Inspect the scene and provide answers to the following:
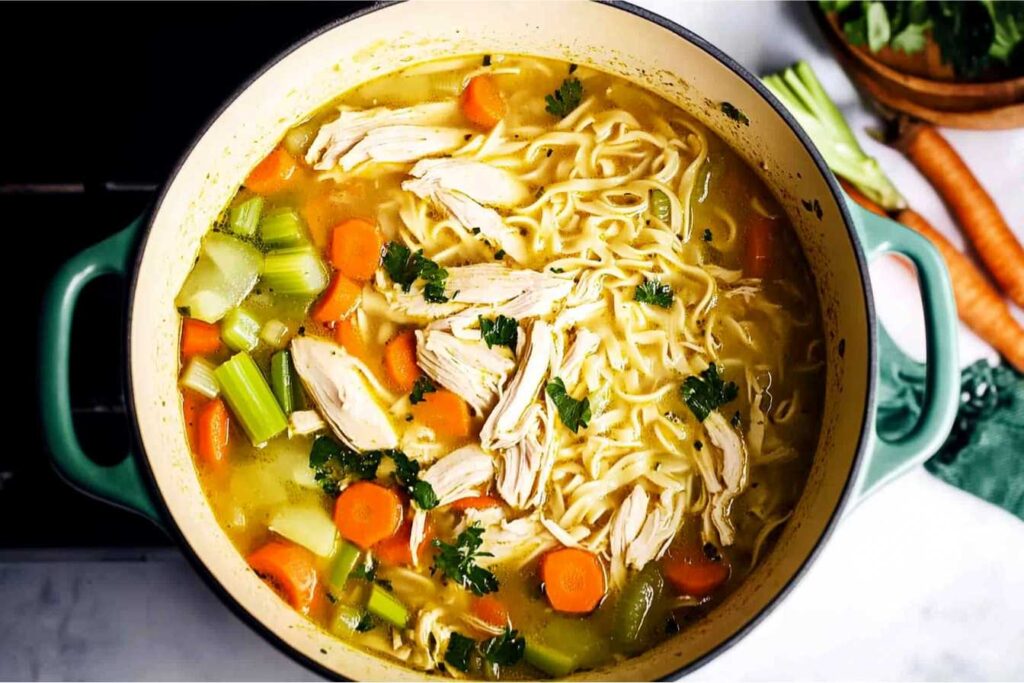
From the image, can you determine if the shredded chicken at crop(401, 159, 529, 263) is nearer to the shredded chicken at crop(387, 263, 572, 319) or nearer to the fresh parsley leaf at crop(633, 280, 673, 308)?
the shredded chicken at crop(387, 263, 572, 319)

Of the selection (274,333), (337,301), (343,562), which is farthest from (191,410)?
(343,562)

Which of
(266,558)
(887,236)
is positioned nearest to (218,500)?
(266,558)

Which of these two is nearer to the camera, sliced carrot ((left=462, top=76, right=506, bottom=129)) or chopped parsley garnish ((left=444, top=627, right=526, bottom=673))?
chopped parsley garnish ((left=444, top=627, right=526, bottom=673))

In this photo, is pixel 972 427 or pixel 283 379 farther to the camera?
pixel 972 427

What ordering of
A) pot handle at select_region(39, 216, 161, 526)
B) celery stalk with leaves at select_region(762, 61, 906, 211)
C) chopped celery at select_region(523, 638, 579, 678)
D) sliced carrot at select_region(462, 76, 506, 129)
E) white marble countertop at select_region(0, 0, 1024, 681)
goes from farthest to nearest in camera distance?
1. celery stalk with leaves at select_region(762, 61, 906, 211)
2. white marble countertop at select_region(0, 0, 1024, 681)
3. sliced carrot at select_region(462, 76, 506, 129)
4. chopped celery at select_region(523, 638, 579, 678)
5. pot handle at select_region(39, 216, 161, 526)

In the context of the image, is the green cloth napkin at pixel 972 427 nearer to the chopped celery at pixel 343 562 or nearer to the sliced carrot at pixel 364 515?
the sliced carrot at pixel 364 515

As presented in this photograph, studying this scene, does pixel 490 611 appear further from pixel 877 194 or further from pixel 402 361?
pixel 877 194

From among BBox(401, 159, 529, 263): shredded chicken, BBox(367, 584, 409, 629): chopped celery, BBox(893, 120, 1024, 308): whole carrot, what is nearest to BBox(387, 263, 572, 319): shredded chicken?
BBox(401, 159, 529, 263): shredded chicken
